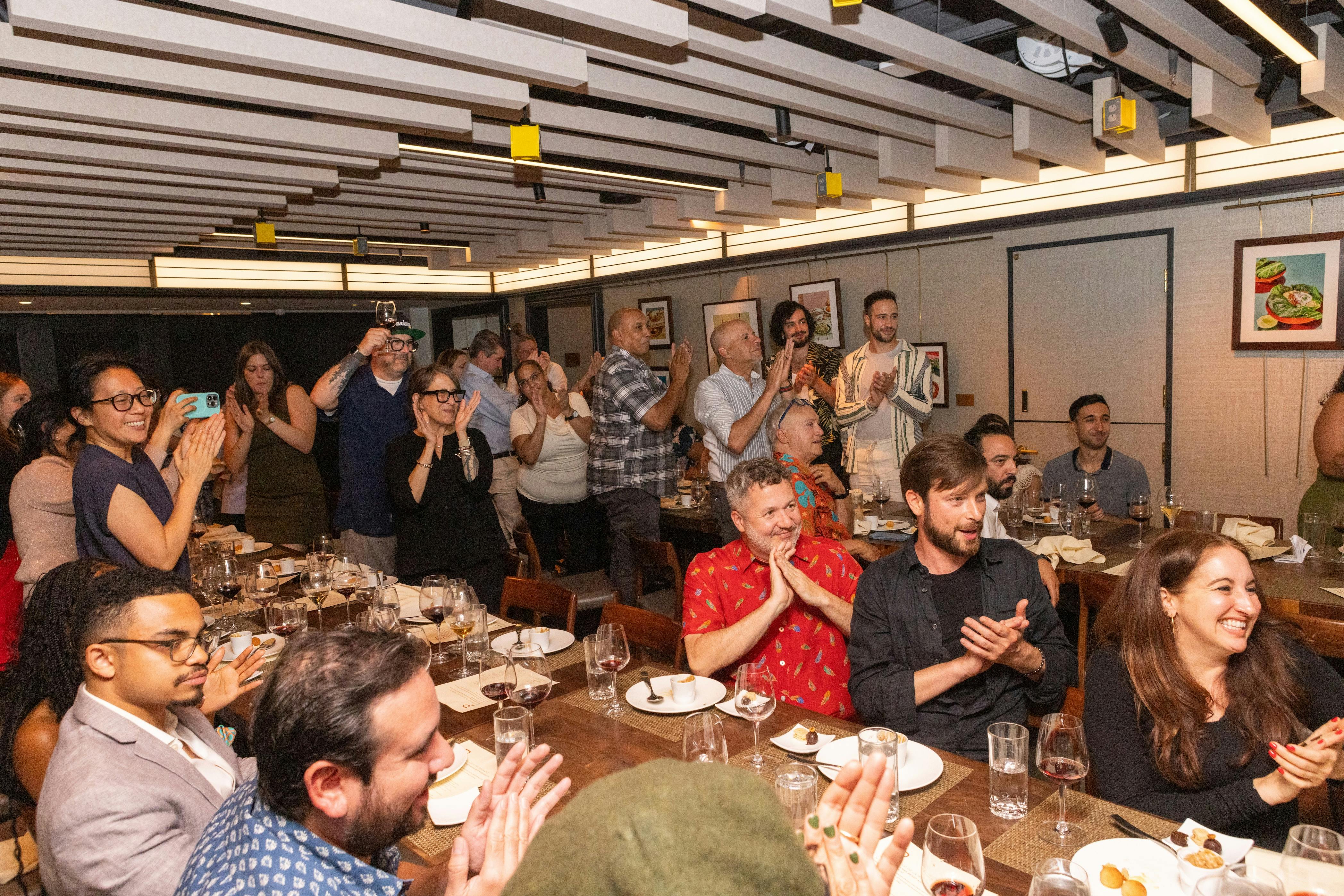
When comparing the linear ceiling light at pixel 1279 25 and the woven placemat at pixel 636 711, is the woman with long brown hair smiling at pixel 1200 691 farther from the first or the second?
the linear ceiling light at pixel 1279 25

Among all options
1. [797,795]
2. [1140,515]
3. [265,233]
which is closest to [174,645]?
[797,795]

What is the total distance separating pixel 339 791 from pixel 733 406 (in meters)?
4.12

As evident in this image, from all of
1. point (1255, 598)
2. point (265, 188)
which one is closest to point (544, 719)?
point (1255, 598)

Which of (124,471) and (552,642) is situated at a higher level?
(124,471)

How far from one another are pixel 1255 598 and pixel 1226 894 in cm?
102

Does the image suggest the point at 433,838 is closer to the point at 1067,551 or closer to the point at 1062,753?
the point at 1062,753

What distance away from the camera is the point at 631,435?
17.7ft

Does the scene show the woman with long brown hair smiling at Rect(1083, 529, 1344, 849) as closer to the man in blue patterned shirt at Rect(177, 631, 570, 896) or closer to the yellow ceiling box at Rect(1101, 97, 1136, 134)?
the man in blue patterned shirt at Rect(177, 631, 570, 896)

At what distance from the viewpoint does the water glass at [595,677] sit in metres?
2.33

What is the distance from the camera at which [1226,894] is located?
1.23m

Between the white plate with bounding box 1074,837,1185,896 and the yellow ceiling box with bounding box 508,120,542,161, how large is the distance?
11.2 feet

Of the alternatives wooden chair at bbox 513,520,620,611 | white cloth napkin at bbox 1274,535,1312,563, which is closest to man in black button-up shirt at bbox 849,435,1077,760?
white cloth napkin at bbox 1274,535,1312,563

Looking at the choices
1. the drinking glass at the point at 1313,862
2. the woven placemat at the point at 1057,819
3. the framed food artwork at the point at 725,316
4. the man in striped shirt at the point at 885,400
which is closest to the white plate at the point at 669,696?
the woven placemat at the point at 1057,819

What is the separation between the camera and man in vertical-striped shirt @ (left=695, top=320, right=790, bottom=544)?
4.91 meters
